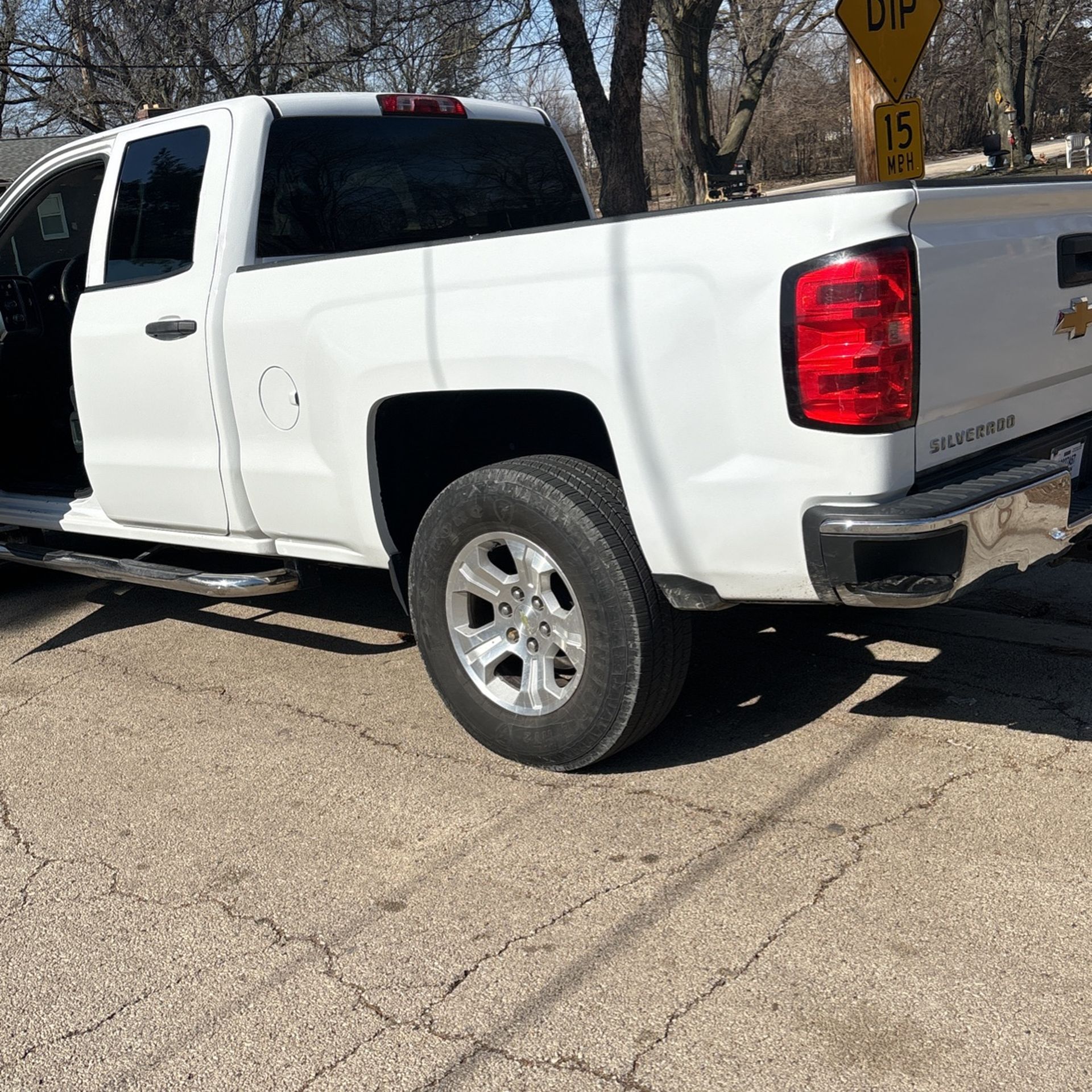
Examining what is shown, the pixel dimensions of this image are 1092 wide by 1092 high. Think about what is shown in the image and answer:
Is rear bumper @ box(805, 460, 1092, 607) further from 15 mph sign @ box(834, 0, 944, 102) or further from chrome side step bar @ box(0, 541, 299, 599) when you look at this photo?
15 mph sign @ box(834, 0, 944, 102)

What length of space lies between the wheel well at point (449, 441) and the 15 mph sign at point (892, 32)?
376 cm

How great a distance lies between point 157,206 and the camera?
15.4 ft

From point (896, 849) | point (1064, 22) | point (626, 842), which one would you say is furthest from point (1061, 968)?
point (1064, 22)

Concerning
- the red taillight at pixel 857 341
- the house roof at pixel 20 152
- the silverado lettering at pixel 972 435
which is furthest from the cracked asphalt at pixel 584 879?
the house roof at pixel 20 152

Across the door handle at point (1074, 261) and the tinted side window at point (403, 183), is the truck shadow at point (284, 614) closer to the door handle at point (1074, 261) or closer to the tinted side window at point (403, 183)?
the tinted side window at point (403, 183)

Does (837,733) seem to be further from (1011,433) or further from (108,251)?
(108,251)

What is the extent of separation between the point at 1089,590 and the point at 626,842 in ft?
8.84

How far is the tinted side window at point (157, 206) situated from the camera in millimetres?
4559

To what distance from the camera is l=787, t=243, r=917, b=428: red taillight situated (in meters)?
2.93

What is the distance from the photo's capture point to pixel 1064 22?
132 ft

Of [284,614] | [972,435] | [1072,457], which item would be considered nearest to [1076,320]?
[1072,457]

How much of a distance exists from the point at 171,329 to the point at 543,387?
1707 mm

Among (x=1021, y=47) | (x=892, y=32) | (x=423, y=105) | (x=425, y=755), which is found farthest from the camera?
(x=1021, y=47)

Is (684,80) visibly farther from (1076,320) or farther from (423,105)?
(1076,320)
